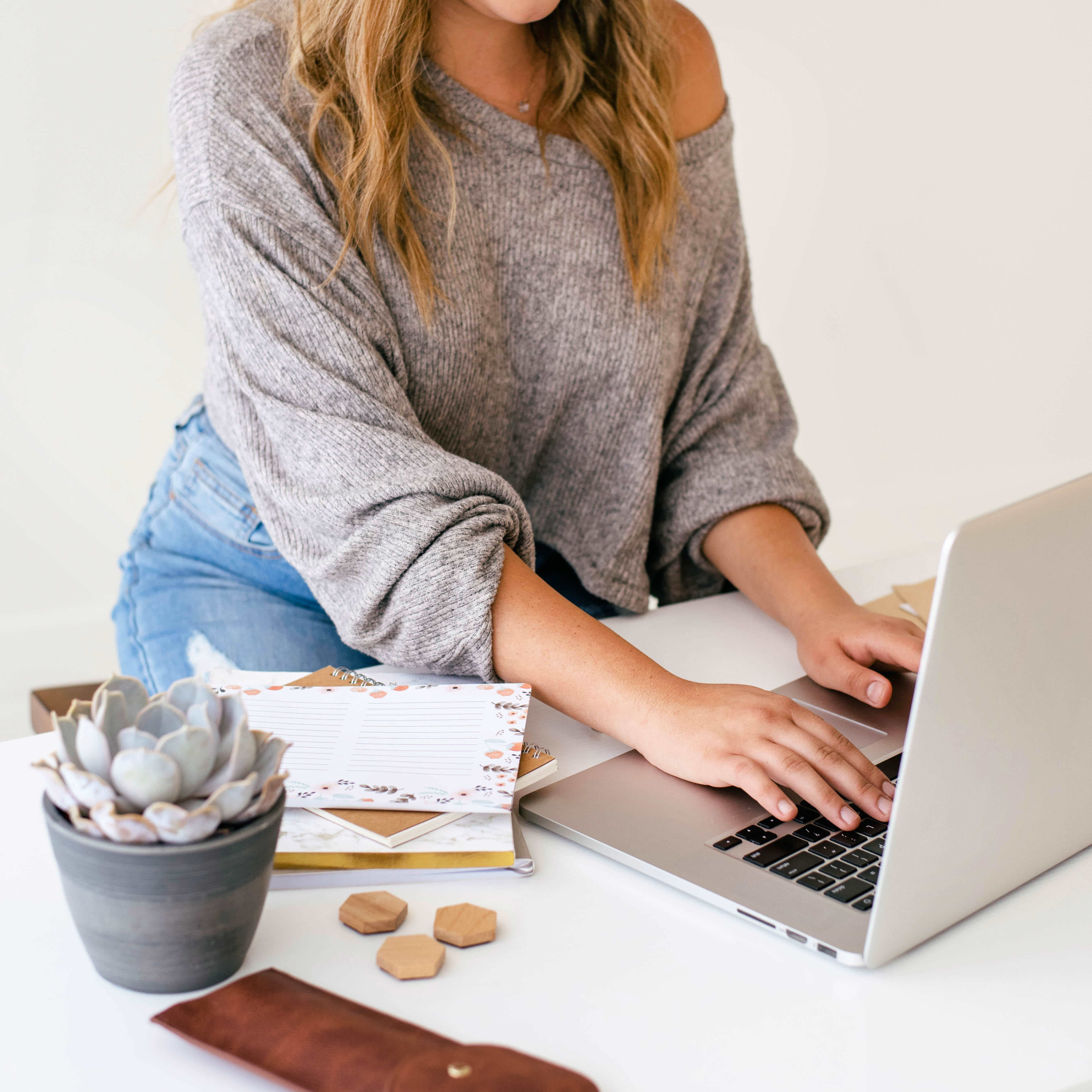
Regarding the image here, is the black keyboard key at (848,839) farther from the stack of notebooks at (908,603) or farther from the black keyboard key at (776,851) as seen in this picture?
the stack of notebooks at (908,603)

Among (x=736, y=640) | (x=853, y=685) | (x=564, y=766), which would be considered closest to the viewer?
(x=564, y=766)

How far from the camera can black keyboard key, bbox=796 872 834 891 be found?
0.61 metres

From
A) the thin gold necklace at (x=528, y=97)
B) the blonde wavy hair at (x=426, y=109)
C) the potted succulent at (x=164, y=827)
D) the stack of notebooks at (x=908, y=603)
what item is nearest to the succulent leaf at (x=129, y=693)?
the potted succulent at (x=164, y=827)

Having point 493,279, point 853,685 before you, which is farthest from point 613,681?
point 493,279

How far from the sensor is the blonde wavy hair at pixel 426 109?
0.97m

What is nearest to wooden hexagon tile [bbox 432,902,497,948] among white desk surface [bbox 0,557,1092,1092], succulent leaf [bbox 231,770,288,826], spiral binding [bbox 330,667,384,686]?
white desk surface [bbox 0,557,1092,1092]

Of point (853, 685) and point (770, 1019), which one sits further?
point (853, 685)

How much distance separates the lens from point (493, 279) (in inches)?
42.6

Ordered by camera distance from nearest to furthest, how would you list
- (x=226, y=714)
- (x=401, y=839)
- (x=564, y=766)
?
1. (x=226, y=714)
2. (x=401, y=839)
3. (x=564, y=766)

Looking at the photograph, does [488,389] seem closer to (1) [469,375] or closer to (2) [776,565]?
(1) [469,375]

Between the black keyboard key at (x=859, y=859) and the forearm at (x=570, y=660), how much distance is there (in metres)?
0.17

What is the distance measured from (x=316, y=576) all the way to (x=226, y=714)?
0.38 m

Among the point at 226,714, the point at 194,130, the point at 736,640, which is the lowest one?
the point at 736,640

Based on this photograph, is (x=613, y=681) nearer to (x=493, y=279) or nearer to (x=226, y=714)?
(x=226, y=714)
